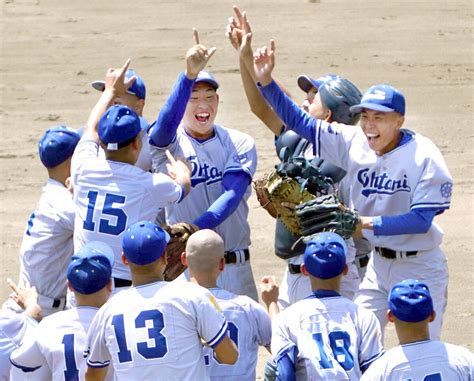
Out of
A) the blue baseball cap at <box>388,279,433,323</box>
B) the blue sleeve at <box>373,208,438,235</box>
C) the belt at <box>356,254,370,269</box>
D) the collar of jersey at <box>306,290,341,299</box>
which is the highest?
the blue sleeve at <box>373,208,438,235</box>

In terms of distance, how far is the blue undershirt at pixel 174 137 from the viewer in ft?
22.8

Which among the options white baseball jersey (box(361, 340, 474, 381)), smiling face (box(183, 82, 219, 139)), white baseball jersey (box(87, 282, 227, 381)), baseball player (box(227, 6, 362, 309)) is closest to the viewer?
white baseball jersey (box(361, 340, 474, 381))

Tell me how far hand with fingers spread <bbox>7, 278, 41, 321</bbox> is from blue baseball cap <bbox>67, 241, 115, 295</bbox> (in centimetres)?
65

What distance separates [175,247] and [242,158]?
81cm

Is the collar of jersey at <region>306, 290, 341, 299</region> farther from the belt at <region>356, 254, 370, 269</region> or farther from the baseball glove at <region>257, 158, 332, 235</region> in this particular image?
the belt at <region>356, 254, 370, 269</region>

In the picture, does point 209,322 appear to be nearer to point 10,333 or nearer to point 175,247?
point 10,333

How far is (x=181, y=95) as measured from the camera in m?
6.94

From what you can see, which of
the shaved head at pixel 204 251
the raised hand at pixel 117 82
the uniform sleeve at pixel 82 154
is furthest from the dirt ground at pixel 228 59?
the shaved head at pixel 204 251

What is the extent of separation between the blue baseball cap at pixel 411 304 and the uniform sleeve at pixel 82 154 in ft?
6.63

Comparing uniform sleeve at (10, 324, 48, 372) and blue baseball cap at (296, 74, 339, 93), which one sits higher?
blue baseball cap at (296, 74, 339, 93)

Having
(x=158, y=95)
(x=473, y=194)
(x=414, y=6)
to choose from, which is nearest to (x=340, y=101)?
(x=473, y=194)

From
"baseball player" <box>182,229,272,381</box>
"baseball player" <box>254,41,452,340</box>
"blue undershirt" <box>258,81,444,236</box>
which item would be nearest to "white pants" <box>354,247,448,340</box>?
"baseball player" <box>254,41,452,340</box>

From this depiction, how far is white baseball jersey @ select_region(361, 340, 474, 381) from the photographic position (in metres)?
5.17

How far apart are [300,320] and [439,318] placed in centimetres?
155
